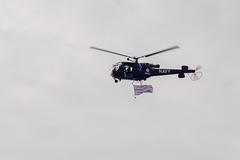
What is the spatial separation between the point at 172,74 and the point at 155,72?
467 centimetres

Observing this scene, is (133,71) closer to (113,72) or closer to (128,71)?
(128,71)

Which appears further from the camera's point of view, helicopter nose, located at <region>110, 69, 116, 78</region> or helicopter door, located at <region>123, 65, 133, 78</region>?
helicopter nose, located at <region>110, 69, 116, 78</region>

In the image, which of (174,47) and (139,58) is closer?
(174,47)

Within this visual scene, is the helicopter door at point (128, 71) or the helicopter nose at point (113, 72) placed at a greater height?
the helicopter nose at point (113, 72)

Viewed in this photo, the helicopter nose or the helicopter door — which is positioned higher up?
the helicopter nose

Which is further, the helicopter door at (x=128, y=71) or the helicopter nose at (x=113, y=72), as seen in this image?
the helicopter nose at (x=113, y=72)

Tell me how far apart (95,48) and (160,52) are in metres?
13.1

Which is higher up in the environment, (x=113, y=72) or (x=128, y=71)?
(x=113, y=72)

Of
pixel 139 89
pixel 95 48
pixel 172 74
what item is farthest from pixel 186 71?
pixel 95 48

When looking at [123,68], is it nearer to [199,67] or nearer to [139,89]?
[139,89]

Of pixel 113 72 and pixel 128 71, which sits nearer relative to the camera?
pixel 128 71

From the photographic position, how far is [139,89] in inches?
5379

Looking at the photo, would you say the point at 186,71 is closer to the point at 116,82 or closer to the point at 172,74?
the point at 172,74

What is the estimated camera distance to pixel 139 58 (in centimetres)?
13762
